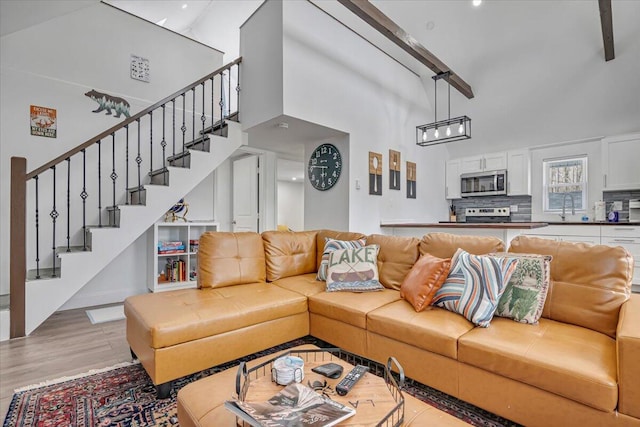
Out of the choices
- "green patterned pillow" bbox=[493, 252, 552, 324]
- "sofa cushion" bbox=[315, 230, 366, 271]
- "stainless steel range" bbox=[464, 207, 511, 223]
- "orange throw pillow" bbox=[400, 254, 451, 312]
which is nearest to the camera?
"green patterned pillow" bbox=[493, 252, 552, 324]

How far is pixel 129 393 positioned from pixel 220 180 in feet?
12.3

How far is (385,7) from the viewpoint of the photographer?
423 cm

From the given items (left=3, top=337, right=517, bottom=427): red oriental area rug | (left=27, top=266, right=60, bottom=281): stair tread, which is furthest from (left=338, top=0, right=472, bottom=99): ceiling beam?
(left=27, top=266, right=60, bottom=281): stair tread

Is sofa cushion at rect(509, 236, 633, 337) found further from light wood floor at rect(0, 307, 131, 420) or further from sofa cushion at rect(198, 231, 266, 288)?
light wood floor at rect(0, 307, 131, 420)

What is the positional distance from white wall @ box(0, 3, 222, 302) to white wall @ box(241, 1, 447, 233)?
129cm

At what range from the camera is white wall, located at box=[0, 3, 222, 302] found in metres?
3.37

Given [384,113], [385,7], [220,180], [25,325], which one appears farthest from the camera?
[220,180]

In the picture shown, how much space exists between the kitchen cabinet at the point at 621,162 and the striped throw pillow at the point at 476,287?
4.03m

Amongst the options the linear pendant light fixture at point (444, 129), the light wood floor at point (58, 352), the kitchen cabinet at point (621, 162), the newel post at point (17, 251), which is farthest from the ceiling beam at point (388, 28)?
the light wood floor at point (58, 352)

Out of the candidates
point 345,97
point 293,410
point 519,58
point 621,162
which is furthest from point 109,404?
point 621,162

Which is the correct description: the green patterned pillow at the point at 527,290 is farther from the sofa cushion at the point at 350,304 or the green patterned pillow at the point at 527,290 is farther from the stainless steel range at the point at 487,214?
the stainless steel range at the point at 487,214

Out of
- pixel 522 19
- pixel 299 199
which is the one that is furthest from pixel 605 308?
pixel 299 199

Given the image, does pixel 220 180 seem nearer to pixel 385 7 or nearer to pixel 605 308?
pixel 385 7

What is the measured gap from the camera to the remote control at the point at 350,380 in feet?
3.89
